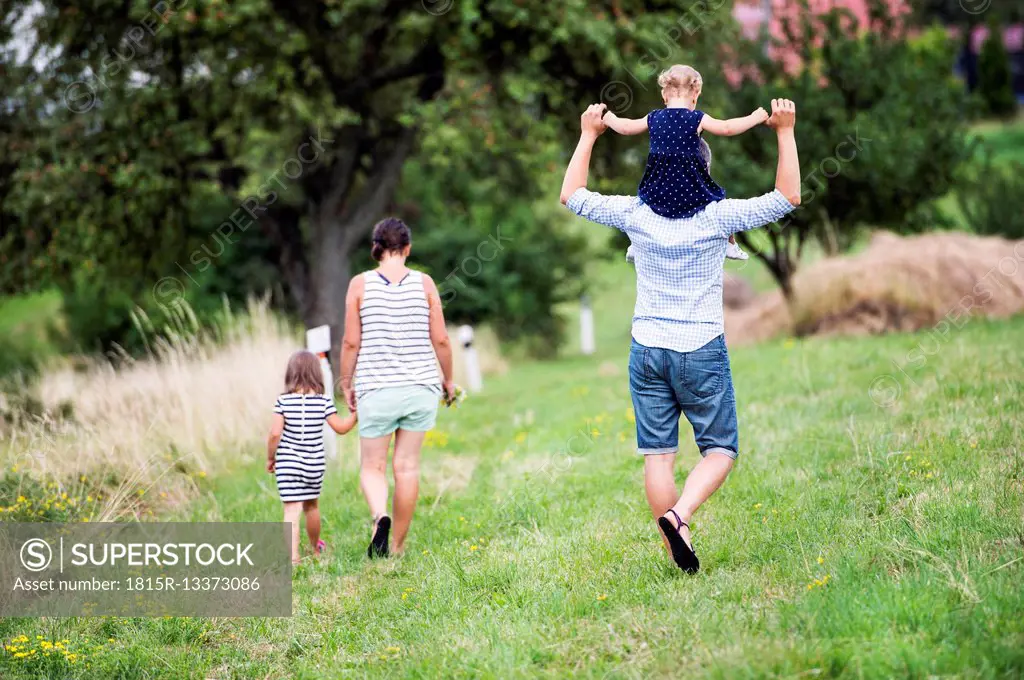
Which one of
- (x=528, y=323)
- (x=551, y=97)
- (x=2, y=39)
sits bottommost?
(x=528, y=323)

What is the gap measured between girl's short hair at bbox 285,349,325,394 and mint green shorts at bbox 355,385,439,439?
353mm

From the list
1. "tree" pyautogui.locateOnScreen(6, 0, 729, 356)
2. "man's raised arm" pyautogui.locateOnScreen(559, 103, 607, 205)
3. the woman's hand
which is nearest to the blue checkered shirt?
"man's raised arm" pyautogui.locateOnScreen(559, 103, 607, 205)

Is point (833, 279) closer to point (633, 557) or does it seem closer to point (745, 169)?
point (745, 169)

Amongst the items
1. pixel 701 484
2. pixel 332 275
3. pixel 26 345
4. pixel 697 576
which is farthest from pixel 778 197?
pixel 26 345

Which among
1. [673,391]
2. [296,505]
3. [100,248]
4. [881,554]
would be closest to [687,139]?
[673,391]

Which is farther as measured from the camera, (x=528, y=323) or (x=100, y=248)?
(x=528, y=323)

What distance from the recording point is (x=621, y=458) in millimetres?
6941

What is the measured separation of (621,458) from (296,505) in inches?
93.1

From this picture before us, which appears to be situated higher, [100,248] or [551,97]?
[551,97]

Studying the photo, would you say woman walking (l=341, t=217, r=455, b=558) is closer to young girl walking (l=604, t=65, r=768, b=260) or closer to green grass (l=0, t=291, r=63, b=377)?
young girl walking (l=604, t=65, r=768, b=260)

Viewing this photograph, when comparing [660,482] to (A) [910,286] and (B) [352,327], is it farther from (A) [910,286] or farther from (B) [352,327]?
(A) [910,286]

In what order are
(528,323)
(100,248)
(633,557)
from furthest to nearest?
(528,323) → (100,248) → (633,557)

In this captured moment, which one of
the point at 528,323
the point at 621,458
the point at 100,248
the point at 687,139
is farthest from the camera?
the point at 528,323

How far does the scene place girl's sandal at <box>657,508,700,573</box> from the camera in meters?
4.16
